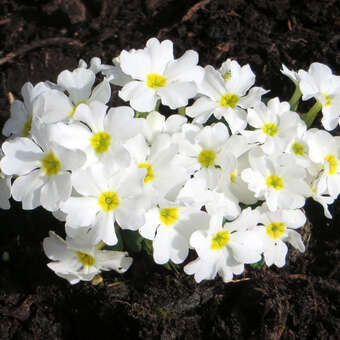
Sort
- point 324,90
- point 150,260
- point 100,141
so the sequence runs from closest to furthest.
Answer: point 100,141, point 324,90, point 150,260

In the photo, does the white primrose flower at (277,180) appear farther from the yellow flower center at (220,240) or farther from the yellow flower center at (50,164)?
the yellow flower center at (50,164)

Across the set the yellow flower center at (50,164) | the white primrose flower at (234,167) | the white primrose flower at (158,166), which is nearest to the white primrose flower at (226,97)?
the white primrose flower at (234,167)

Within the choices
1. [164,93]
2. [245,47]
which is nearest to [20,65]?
[245,47]

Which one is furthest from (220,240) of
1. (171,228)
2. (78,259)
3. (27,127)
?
(27,127)

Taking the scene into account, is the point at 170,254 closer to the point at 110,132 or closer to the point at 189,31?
the point at 110,132

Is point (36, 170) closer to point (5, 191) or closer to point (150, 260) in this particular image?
point (5, 191)

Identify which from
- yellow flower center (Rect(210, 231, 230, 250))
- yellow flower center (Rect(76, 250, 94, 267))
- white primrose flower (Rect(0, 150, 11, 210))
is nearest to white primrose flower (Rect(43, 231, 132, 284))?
yellow flower center (Rect(76, 250, 94, 267))
